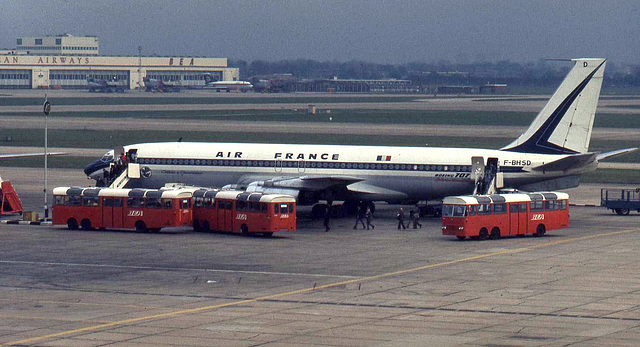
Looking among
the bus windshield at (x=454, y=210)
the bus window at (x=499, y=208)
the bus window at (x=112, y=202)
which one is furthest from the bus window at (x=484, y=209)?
the bus window at (x=112, y=202)

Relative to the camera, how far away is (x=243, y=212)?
67.1 m

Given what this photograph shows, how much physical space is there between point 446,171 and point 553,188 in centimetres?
769

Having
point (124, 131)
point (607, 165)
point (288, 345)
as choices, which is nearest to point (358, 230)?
point (288, 345)

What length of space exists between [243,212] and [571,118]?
25.1 meters

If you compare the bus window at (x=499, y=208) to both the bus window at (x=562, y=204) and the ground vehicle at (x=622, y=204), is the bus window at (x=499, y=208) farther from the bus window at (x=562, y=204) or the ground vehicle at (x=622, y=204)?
the ground vehicle at (x=622, y=204)

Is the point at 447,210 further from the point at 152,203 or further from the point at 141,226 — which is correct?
the point at 141,226

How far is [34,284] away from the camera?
48.8 meters

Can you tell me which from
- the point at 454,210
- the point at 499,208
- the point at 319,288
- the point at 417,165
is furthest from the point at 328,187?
the point at 319,288

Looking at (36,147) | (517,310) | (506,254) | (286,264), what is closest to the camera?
(517,310)

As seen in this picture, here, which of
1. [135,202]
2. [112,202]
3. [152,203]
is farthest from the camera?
[112,202]

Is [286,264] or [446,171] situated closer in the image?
[286,264]

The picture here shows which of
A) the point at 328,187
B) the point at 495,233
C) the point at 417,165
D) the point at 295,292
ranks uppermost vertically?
the point at 417,165

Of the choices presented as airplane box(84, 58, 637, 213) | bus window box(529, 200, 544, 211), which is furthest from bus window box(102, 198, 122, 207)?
bus window box(529, 200, 544, 211)

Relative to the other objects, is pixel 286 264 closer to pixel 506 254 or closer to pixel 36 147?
pixel 506 254
